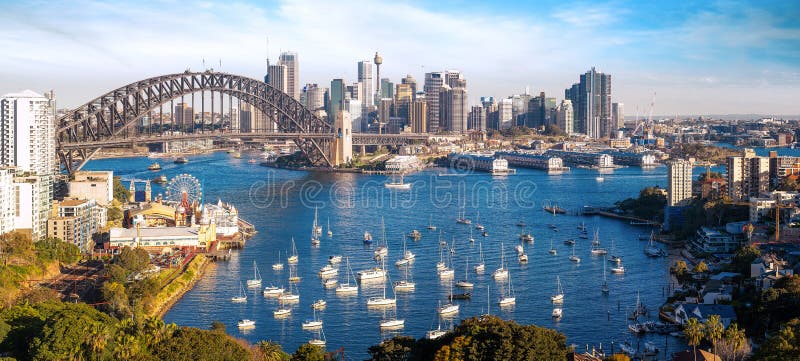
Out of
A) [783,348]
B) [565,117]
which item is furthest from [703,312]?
[565,117]

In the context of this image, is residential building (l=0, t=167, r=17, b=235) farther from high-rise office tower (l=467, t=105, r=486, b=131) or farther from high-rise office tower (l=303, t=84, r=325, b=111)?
high-rise office tower (l=303, t=84, r=325, b=111)

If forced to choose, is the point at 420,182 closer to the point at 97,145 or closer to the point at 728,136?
the point at 97,145

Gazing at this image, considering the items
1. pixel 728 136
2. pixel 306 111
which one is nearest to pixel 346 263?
pixel 306 111

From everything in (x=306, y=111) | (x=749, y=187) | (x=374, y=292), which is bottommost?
(x=374, y=292)

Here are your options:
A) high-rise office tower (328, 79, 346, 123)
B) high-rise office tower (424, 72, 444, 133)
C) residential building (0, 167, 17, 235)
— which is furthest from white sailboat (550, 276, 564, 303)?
high-rise office tower (328, 79, 346, 123)

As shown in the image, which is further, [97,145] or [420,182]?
[420,182]

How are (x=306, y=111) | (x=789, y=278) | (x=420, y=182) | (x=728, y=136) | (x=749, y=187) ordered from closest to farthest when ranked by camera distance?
(x=789, y=278), (x=749, y=187), (x=420, y=182), (x=306, y=111), (x=728, y=136)

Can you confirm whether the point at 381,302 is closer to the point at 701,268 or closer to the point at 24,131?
the point at 701,268

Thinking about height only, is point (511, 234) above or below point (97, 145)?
below
